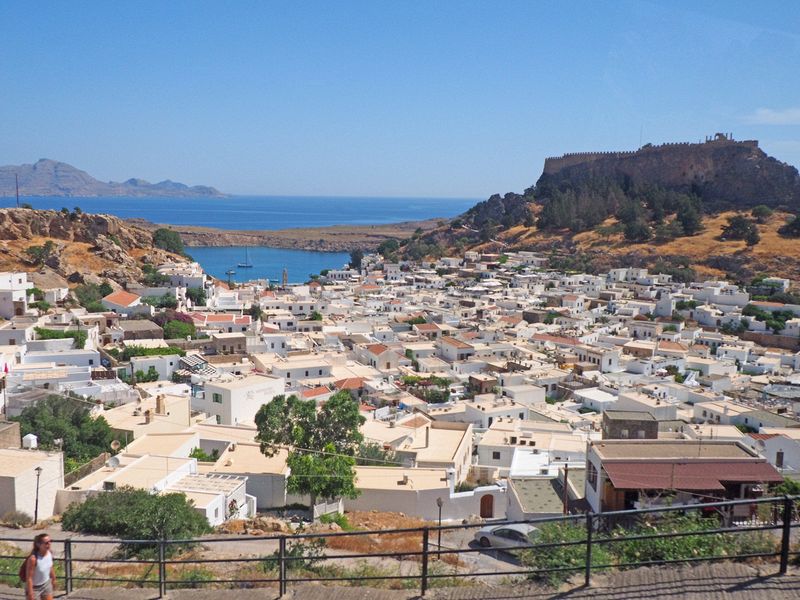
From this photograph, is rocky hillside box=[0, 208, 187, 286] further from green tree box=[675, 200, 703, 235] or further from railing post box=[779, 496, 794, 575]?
green tree box=[675, 200, 703, 235]

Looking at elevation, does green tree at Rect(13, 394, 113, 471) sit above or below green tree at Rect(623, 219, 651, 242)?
below

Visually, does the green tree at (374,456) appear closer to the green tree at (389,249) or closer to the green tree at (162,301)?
the green tree at (162,301)

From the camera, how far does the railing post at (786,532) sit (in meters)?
3.55

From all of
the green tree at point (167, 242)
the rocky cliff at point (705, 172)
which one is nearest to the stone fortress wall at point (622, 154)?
the rocky cliff at point (705, 172)

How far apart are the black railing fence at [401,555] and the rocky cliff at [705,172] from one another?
65.0 meters

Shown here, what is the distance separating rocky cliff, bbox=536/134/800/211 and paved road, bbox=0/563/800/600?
66418mm

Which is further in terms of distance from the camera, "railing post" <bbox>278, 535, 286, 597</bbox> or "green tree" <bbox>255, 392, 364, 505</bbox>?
"green tree" <bbox>255, 392, 364, 505</bbox>

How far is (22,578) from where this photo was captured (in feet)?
12.6

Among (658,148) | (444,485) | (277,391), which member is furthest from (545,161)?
(444,485)

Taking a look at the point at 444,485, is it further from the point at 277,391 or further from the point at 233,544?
the point at 277,391

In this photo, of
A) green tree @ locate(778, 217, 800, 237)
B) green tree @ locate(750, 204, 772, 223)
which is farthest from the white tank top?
green tree @ locate(750, 204, 772, 223)

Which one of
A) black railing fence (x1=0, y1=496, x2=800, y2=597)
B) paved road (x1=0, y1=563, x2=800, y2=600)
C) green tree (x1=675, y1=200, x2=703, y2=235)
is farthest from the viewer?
green tree (x1=675, y1=200, x2=703, y2=235)

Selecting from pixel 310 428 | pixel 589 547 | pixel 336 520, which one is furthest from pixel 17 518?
pixel 589 547

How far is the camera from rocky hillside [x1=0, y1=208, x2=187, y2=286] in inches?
1350
